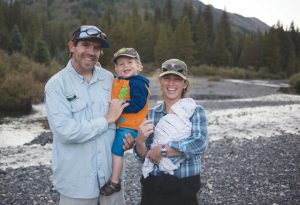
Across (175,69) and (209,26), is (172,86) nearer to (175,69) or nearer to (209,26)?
(175,69)

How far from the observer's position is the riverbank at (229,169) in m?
7.51

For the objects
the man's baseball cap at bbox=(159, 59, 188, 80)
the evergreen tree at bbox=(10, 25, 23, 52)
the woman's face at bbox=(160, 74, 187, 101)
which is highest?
the evergreen tree at bbox=(10, 25, 23, 52)

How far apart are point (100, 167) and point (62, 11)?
614 feet

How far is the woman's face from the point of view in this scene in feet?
11.1

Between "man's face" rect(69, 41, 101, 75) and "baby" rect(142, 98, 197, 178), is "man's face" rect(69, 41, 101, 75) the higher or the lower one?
the higher one

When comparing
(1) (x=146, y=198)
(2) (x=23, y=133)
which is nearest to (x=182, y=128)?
(1) (x=146, y=198)

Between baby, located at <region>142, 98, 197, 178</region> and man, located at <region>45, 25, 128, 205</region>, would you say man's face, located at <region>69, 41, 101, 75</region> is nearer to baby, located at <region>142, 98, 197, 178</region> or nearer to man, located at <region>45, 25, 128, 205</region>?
man, located at <region>45, 25, 128, 205</region>

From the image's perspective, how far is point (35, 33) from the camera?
72.0 metres

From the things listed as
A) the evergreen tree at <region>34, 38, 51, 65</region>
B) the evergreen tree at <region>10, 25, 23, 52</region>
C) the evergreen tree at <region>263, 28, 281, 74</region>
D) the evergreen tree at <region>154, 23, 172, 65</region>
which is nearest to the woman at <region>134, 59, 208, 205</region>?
the evergreen tree at <region>34, 38, 51, 65</region>

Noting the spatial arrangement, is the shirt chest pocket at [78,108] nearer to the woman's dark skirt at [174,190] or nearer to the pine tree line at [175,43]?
the woman's dark skirt at [174,190]

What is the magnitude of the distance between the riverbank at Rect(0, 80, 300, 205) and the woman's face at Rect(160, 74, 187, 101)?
14.3 feet

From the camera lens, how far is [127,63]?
12.9 feet

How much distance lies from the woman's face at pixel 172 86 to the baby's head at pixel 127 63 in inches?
23.6

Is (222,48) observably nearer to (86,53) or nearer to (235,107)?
(235,107)
